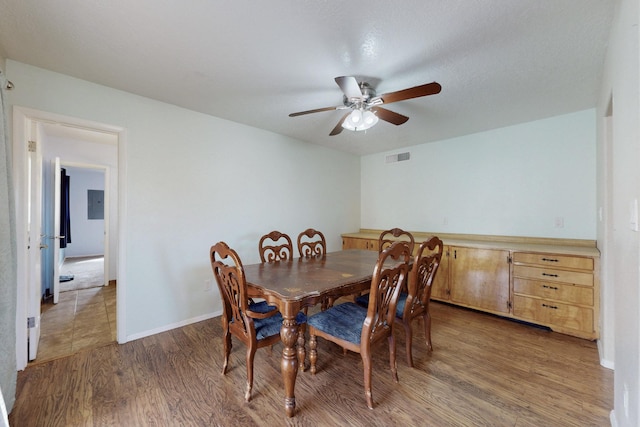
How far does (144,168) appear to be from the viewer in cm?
253

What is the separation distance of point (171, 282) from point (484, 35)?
10.9 feet

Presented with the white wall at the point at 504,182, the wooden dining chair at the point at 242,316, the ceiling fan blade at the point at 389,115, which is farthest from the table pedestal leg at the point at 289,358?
the white wall at the point at 504,182

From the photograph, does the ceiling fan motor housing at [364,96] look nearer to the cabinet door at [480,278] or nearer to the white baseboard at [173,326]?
the cabinet door at [480,278]

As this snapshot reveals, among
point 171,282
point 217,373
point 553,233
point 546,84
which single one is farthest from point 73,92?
point 553,233

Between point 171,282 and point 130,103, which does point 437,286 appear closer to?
point 171,282

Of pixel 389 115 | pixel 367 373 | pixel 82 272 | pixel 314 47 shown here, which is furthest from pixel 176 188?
pixel 82 272

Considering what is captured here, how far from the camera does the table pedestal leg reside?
1527mm

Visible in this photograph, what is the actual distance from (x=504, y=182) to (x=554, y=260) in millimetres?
1159

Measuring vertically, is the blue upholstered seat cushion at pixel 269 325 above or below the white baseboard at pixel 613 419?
above

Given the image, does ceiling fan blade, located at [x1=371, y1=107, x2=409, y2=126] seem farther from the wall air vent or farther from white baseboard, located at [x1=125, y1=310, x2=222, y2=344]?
white baseboard, located at [x1=125, y1=310, x2=222, y2=344]

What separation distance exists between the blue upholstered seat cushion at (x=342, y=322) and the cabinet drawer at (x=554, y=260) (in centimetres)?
194

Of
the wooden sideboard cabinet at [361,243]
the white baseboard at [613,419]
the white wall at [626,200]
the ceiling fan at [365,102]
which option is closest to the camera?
the white wall at [626,200]

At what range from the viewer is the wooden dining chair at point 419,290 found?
1922 millimetres

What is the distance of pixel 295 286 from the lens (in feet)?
5.60
